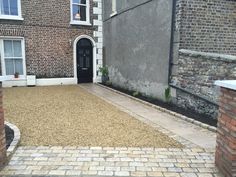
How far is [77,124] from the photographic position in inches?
224

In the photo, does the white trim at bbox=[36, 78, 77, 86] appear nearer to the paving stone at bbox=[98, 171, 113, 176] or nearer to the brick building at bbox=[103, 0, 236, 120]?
the brick building at bbox=[103, 0, 236, 120]

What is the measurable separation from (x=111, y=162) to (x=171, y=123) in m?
2.59

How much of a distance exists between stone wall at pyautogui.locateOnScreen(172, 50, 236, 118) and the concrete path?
81 centimetres

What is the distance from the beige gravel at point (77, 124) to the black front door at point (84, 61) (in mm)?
4853

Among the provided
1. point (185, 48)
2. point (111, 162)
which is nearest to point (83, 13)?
point (185, 48)

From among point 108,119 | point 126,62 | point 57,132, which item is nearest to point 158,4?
point 126,62

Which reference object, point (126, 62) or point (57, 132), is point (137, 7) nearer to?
point (126, 62)

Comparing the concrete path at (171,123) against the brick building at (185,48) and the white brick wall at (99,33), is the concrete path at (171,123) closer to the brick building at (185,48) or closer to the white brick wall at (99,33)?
the brick building at (185,48)

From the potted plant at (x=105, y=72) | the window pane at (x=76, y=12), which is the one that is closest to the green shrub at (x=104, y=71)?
the potted plant at (x=105, y=72)

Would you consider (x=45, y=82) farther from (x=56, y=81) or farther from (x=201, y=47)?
(x=201, y=47)

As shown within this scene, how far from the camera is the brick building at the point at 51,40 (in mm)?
11688

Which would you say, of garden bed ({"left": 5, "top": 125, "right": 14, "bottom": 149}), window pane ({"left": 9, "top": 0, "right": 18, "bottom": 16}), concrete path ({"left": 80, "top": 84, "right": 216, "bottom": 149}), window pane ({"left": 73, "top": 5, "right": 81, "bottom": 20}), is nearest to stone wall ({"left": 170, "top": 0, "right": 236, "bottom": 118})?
concrete path ({"left": 80, "top": 84, "right": 216, "bottom": 149})

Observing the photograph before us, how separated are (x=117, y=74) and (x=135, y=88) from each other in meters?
2.20

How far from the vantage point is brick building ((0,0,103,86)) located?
460 inches
